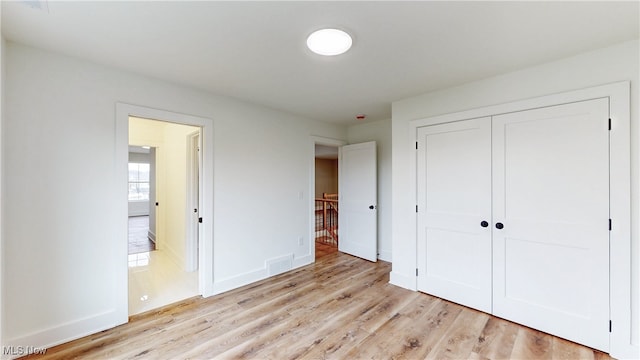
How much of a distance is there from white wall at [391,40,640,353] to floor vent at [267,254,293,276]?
4.91ft

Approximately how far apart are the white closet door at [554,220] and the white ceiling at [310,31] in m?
0.62

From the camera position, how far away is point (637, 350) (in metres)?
1.84

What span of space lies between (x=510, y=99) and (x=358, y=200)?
2.55 m

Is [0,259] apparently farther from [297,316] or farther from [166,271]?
[297,316]

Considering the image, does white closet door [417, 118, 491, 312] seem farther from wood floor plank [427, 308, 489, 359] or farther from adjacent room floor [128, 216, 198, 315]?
adjacent room floor [128, 216, 198, 315]

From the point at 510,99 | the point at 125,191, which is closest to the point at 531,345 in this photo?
the point at 510,99

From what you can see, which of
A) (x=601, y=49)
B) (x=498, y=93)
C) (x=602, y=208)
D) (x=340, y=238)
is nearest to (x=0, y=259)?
(x=340, y=238)

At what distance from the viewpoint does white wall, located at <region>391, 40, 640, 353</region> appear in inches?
73.9

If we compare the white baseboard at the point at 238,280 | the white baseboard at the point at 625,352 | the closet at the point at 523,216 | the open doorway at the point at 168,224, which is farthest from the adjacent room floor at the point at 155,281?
the white baseboard at the point at 625,352

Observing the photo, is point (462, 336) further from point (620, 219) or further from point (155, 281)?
point (155, 281)

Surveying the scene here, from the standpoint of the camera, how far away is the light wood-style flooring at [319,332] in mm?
1965

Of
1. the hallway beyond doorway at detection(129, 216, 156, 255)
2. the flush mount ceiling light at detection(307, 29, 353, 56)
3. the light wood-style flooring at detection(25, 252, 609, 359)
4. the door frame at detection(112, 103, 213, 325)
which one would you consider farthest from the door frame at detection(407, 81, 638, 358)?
the hallway beyond doorway at detection(129, 216, 156, 255)

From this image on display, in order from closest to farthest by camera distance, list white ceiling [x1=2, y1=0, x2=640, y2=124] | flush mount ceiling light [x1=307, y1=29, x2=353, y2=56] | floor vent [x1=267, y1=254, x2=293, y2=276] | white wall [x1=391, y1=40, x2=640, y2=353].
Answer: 1. white ceiling [x1=2, y1=0, x2=640, y2=124]
2. flush mount ceiling light [x1=307, y1=29, x2=353, y2=56]
3. white wall [x1=391, y1=40, x2=640, y2=353]
4. floor vent [x1=267, y1=254, x2=293, y2=276]
